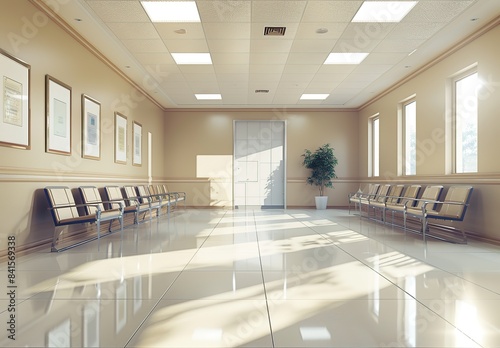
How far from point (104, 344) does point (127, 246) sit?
319cm

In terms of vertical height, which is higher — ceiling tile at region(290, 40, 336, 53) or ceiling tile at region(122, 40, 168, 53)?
ceiling tile at region(290, 40, 336, 53)

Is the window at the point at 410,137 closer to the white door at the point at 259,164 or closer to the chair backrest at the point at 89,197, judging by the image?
the white door at the point at 259,164

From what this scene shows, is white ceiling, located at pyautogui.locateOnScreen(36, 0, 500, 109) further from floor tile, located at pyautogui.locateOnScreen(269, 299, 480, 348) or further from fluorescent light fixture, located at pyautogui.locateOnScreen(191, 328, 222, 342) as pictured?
fluorescent light fixture, located at pyautogui.locateOnScreen(191, 328, 222, 342)

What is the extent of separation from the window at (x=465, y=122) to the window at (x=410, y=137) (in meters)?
1.47

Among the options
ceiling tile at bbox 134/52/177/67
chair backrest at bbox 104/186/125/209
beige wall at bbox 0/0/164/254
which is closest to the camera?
beige wall at bbox 0/0/164/254

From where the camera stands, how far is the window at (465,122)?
617 cm

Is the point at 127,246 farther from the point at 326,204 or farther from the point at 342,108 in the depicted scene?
the point at 342,108

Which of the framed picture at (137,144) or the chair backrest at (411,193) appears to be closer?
the chair backrest at (411,193)

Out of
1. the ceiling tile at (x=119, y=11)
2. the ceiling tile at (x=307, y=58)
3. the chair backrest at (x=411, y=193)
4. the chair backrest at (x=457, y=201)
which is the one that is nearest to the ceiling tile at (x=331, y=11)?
the ceiling tile at (x=307, y=58)

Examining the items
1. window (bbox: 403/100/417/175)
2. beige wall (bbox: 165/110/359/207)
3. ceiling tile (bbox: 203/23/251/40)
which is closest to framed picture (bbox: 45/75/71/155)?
ceiling tile (bbox: 203/23/251/40)

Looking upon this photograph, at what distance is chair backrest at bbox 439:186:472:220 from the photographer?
5.48 m

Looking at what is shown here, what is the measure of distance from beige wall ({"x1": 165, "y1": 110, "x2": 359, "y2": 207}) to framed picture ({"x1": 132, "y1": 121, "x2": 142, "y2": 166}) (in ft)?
9.01

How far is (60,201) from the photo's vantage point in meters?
4.95

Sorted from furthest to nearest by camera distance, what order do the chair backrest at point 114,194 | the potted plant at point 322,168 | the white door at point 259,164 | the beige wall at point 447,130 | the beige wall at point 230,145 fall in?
1. the white door at point 259,164
2. the beige wall at point 230,145
3. the potted plant at point 322,168
4. the chair backrest at point 114,194
5. the beige wall at point 447,130
